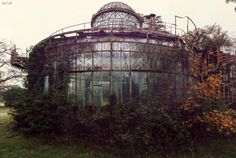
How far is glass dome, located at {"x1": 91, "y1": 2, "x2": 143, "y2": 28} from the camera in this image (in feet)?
77.4

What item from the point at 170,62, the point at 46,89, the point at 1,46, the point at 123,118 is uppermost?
the point at 1,46

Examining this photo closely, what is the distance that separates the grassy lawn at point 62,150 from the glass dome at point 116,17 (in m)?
11.7

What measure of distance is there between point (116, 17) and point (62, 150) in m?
13.3

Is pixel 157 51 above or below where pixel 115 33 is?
below

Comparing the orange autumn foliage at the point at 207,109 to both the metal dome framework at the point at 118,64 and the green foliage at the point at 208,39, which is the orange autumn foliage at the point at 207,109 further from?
the green foliage at the point at 208,39

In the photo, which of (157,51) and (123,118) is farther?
(157,51)

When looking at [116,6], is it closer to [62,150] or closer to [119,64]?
[119,64]

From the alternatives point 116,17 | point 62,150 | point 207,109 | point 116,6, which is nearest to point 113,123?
point 62,150

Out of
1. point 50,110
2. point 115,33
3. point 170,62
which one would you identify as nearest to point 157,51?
point 170,62

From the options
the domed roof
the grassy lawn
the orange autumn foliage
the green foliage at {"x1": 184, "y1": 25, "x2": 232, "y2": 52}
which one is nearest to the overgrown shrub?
the grassy lawn

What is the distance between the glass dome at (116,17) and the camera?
23.6m

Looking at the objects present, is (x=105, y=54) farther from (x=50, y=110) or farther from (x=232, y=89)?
(x=232, y=89)

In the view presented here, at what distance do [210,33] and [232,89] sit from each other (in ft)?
29.9

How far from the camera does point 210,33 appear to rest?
31844mm
